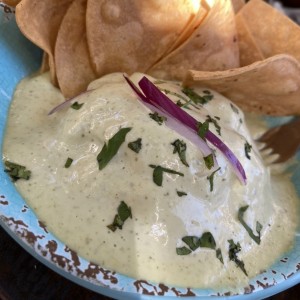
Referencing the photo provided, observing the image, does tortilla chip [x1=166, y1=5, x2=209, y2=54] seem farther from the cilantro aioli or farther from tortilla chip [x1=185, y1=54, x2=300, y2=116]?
the cilantro aioli

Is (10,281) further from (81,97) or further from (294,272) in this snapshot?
(294,272)

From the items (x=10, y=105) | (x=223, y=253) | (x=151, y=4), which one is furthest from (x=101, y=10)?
(x=223, y=253)

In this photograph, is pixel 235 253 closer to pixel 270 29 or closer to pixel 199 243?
pixel 199 243

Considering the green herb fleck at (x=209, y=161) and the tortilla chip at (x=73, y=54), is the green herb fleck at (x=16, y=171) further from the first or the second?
the green herb fleck at (x=209, y=161)

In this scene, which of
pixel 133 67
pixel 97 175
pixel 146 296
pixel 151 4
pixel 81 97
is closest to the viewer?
pixel 146 296

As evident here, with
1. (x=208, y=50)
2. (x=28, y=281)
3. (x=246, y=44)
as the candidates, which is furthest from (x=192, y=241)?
(x=246, y=44)

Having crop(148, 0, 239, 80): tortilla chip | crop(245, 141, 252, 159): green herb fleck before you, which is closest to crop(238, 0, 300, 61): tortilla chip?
crop(148, 0, 239, 80): tortilla chip

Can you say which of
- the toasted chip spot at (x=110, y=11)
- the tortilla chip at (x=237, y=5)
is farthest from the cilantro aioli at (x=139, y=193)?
the tortilla chip at (x=237, y=5)
